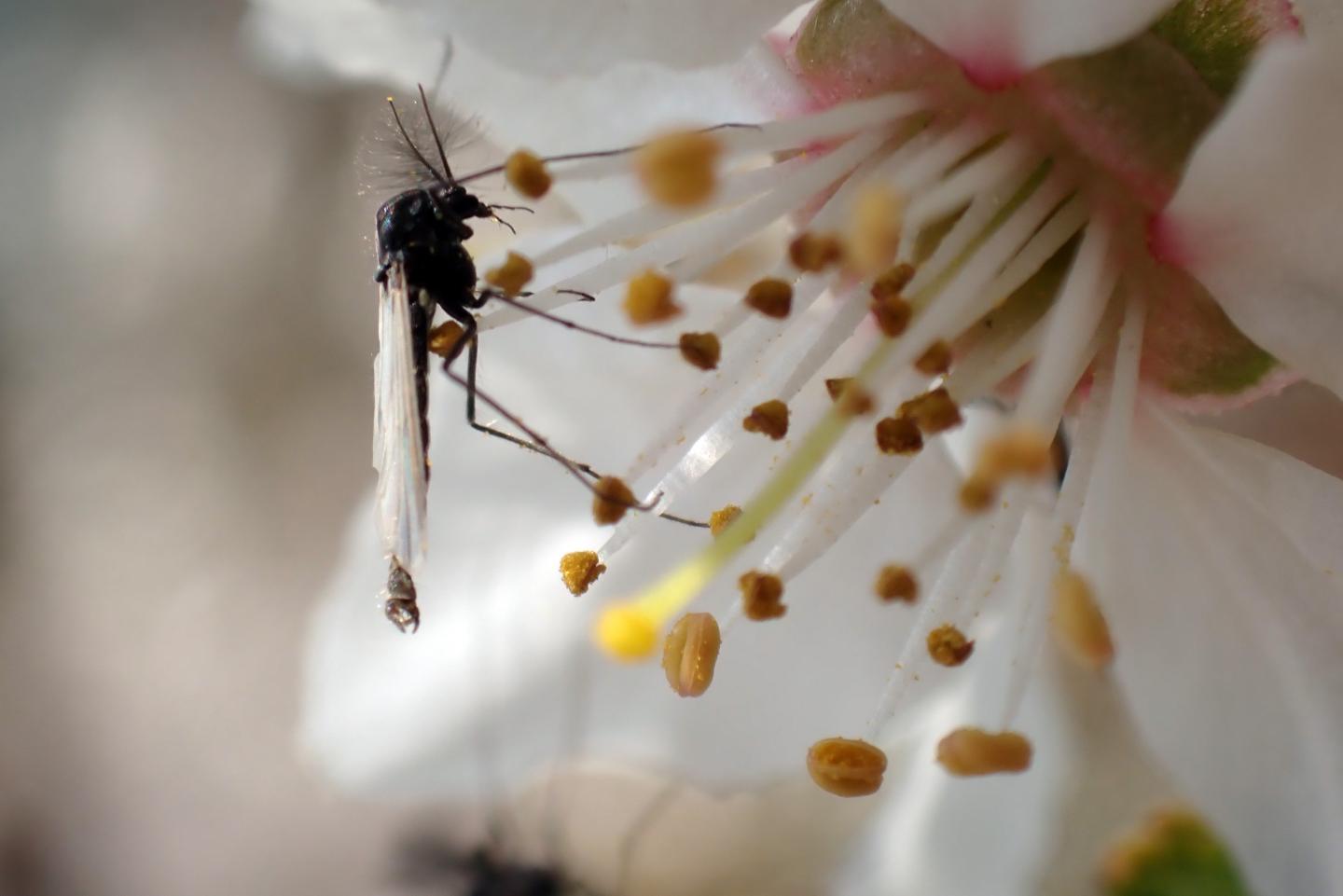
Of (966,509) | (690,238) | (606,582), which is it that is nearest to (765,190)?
(690,238)

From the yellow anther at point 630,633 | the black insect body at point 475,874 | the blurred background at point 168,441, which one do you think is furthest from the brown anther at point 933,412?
the blurred background at point 168,441

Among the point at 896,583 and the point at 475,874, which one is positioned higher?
the point at 475,874

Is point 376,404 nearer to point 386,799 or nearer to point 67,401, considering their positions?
point 386,799

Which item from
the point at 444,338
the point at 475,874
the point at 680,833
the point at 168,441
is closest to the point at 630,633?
the point at 444,338

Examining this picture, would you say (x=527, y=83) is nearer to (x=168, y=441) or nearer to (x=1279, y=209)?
(x=1279, y=209)

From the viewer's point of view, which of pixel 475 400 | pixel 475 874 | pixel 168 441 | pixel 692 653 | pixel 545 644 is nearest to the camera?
pixel 692 653

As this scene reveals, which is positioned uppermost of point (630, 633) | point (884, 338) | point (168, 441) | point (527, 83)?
point (168, 441)
